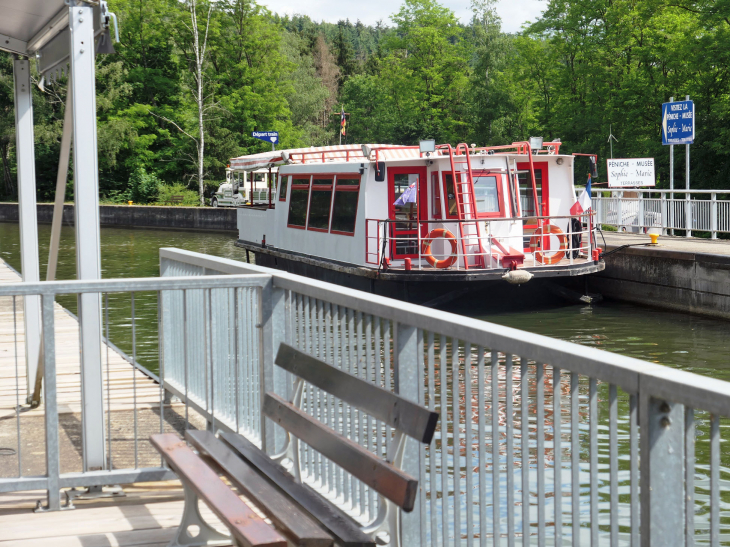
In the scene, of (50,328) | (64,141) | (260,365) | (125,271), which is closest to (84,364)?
(50,328)

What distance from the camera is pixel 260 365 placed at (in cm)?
455

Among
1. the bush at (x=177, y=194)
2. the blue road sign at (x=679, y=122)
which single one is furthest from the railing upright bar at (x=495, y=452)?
the bush at (x=177, y=194)

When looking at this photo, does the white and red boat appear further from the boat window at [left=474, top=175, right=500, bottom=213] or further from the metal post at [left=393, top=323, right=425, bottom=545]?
the metal post at [left=393, top=323, right=425, bottom=545]

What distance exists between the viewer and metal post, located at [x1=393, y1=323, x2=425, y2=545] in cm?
311

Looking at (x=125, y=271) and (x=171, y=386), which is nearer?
(x=171, y=386)

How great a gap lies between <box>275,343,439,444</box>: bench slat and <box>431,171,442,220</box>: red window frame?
13.1 m

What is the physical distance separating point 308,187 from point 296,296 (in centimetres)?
1553

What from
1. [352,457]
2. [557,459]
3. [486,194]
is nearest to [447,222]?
[486,194]

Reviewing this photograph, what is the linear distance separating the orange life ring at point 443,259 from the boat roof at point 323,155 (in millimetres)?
1656

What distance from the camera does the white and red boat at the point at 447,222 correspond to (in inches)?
623

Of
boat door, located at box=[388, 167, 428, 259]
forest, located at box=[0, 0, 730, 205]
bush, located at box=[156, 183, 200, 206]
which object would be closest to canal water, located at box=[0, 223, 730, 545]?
Answer: boat door, located at box=[388, 167, 428, 259]

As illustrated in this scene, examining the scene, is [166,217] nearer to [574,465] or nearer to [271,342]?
[271,342]

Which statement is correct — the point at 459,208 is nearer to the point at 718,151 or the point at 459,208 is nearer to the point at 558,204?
the point at 558,204

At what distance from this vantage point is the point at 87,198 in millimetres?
4613
